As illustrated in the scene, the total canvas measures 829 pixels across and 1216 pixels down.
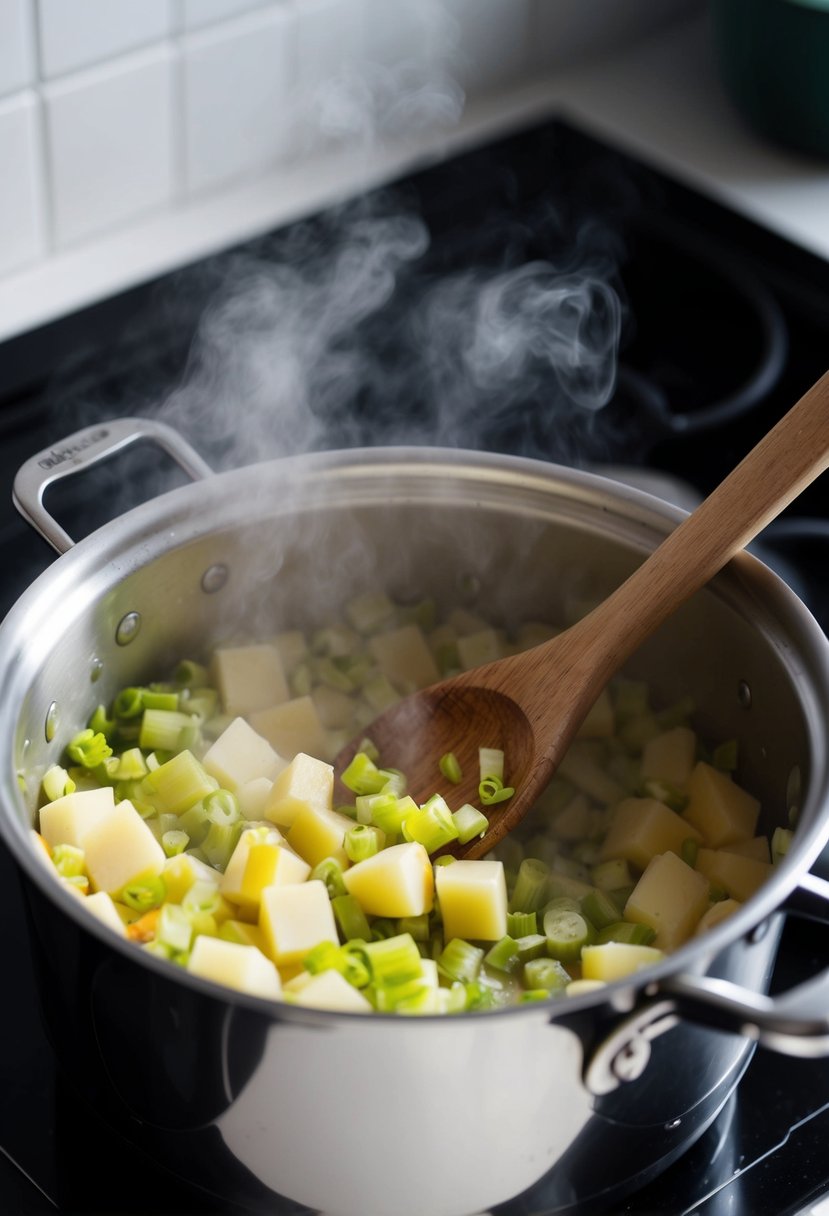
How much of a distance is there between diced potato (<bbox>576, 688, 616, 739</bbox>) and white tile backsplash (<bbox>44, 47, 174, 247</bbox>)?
0.71 metres

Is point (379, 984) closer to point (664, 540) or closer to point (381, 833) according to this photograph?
point (381, 833)

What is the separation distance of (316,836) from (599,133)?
1.02 meters

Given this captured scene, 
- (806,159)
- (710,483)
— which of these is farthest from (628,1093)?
(806,159)

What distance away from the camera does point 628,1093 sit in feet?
2.66

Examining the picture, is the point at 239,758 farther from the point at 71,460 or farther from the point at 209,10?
the point at 209,10

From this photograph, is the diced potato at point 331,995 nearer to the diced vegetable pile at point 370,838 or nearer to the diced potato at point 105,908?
the diced vegetable pile at point 370,838

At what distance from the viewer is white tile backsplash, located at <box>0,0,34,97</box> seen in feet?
4.20

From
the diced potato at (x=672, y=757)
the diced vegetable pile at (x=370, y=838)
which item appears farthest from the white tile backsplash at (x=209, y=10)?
the diced potato at (x=672, y=757)

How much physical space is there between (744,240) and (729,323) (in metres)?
0.09

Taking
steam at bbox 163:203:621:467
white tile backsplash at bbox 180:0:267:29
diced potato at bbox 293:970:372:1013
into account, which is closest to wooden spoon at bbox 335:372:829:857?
diced potato at bbox 293:970:372:1013

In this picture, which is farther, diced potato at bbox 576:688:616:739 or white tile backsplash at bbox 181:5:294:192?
white tile backsplash at bbox 181:5:294:192

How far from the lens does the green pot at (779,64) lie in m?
1.51

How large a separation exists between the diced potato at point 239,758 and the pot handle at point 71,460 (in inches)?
7.4

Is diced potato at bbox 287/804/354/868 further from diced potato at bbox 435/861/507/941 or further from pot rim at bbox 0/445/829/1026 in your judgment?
pot rim at bbox 0/445/829/1026
